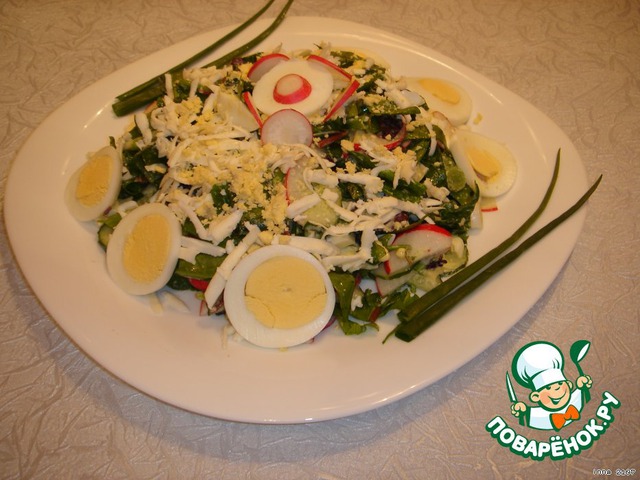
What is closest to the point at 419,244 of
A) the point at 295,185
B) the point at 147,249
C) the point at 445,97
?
the point at 295,185

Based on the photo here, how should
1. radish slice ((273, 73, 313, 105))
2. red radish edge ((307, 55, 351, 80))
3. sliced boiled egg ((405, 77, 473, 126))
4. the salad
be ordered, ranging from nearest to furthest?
1. the salad
2. radish slice ((273, 73, 313, 105))
3. red radish edge ((307, 55, 351, 80))
4. sliced boiled egg ((405, 77, 473, 126))

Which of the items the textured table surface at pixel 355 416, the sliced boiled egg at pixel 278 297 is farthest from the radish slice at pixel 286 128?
the textured table surface at pixel 355 416

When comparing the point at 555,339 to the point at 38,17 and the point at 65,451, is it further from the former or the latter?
the point at 38,17

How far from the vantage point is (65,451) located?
70.7 inches

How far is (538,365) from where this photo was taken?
2.07m

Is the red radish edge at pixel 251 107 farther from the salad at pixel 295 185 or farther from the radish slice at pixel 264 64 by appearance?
the radish slice at pixel 264 64

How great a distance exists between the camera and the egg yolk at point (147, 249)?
197 centimetres

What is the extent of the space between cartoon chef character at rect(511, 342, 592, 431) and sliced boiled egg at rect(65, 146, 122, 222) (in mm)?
1801

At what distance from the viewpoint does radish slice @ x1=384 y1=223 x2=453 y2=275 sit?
2.05 meters

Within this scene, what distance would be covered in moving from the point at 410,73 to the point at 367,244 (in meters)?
1.26

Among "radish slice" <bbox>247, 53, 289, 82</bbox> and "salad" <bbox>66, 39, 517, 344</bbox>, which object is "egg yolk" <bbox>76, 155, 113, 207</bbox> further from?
"radish slice" <bbox>247, 53, 289, 82</bbox>

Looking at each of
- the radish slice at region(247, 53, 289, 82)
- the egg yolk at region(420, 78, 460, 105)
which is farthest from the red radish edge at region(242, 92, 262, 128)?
the egg yolk at region(420, 78, 460, 105)

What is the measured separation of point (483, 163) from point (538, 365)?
94 centimetres

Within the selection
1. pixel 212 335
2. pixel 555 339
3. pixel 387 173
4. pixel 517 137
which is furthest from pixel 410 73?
pixel 212 335
